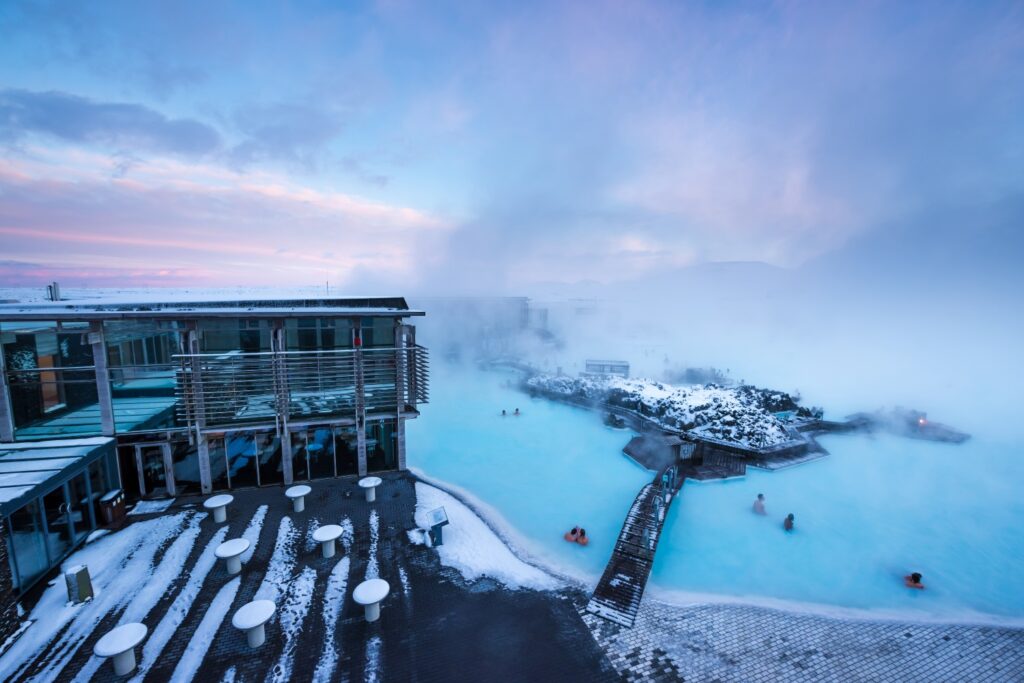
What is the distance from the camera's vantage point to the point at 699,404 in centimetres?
2611

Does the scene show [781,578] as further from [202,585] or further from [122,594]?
[122,594]

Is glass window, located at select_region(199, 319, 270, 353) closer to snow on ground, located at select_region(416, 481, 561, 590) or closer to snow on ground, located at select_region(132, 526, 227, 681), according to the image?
snow on ground, located at select_region(132, 526, 227, 681)

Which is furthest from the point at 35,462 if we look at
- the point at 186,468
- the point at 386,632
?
the point at 386,632

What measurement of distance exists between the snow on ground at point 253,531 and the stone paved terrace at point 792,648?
8.53 metres

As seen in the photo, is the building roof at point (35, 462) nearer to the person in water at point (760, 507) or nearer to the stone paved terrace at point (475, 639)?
the stone paved terrace at point (475, 639)

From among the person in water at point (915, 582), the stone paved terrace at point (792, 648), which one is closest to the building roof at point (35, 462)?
the stone paved terrace at point (792, 648)

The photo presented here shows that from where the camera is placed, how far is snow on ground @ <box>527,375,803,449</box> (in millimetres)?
22109

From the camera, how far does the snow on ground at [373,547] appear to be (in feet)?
31.8

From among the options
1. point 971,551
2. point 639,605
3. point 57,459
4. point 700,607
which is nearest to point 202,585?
point 57,459

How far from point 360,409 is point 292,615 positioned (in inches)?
266

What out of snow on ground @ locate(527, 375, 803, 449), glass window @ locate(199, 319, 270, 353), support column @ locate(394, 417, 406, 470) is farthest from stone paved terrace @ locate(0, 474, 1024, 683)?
snow on ground @ locate(527, 375, 803, 449)

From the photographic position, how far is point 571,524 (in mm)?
14711

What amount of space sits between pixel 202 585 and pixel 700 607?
1181 centimetres

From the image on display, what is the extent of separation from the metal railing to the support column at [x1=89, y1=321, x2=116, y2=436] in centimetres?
167
